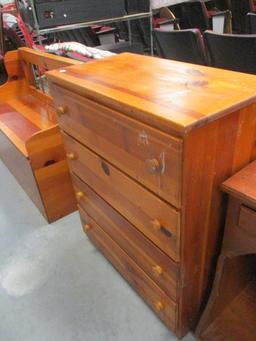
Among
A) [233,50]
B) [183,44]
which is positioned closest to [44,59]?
[183,44]

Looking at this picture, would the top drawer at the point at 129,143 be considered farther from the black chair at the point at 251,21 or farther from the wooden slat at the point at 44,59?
the black chair at the point at 251,21

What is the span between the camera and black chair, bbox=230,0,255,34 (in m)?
3.92

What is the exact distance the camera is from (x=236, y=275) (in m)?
0.98

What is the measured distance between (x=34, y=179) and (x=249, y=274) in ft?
A: 3.70

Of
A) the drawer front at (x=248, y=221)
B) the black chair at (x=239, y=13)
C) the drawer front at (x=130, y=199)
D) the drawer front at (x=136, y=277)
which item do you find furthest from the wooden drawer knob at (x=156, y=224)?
the black chair at (x=239, y=13)

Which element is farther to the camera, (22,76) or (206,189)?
(22,76)

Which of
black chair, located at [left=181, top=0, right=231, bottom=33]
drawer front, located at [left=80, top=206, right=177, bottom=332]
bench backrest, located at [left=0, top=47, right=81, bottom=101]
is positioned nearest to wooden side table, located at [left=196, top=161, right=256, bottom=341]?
drawer front, located at [left=80, top=206, right=177, bottom=332]

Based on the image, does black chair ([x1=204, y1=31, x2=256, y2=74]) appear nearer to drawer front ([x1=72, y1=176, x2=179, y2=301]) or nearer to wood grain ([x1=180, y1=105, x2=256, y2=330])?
wood grain ([x1=180, y1=105, x2=256, y2=330])

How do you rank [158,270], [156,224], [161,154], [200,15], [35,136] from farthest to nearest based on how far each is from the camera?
[200,15]
[35,136]
[158,270]
[156,224]
[161,154]

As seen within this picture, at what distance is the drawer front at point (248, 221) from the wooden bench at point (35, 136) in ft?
3.33

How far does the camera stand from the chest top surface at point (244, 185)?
634 mm

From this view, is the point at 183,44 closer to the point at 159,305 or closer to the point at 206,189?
the point at 206,189

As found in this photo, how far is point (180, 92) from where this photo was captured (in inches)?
26.4

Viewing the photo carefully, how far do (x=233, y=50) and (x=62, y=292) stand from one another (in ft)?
5.32
